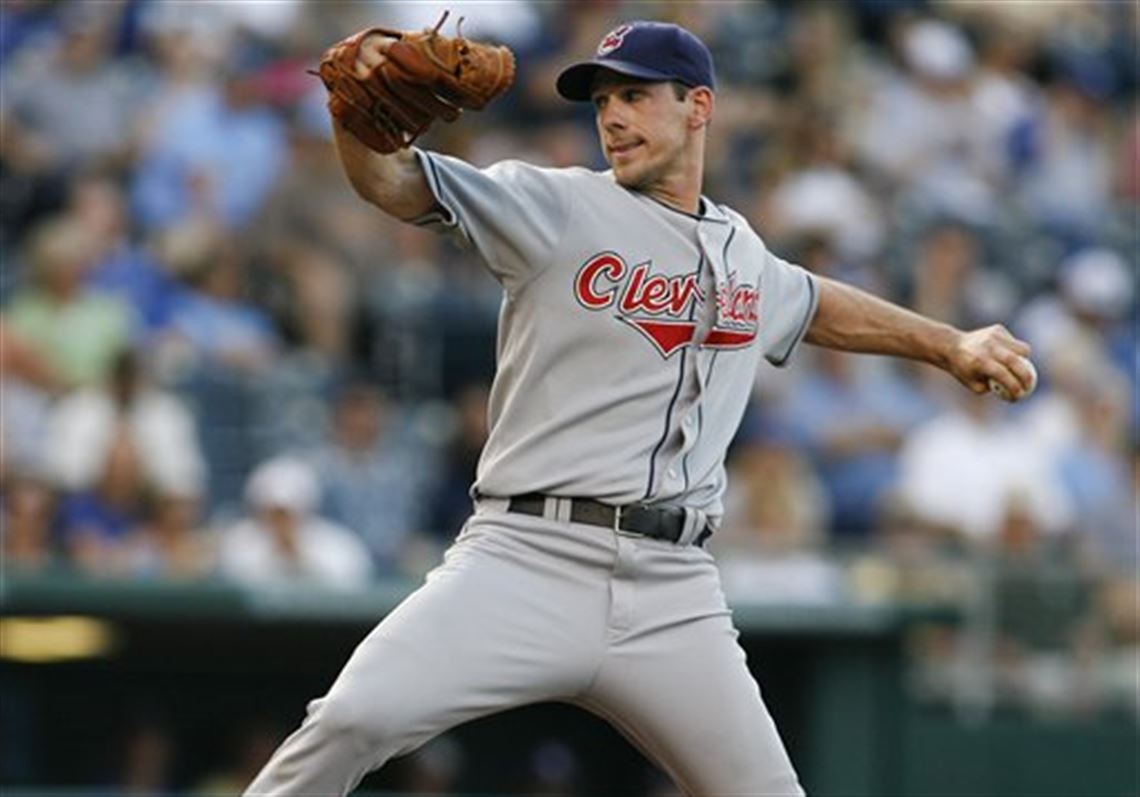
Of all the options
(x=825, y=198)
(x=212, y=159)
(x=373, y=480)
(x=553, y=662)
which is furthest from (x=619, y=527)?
(x=825, y=198)

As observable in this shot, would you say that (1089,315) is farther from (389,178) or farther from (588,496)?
(389,178)

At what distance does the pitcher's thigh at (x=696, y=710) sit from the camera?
509 cm

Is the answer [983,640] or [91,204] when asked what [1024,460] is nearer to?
[983,640]

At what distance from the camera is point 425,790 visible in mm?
10523

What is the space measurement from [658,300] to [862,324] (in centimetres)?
69

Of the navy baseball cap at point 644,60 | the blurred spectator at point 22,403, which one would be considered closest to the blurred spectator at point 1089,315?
Result: the blurred spectator at point 22,403

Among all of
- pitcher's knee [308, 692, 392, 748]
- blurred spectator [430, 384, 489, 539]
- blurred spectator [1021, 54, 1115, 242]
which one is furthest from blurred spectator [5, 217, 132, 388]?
blurred spectator [1021, 54, 1115, 242]

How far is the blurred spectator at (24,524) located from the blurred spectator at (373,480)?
1132 mm

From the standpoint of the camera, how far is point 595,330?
5.11 meters

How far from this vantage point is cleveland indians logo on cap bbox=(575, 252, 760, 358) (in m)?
5.11

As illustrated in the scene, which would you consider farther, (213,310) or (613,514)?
(213,310)

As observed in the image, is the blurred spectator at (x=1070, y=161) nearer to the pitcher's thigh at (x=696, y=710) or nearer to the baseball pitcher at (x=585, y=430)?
the baseball pitcher at (x=585, y=430)

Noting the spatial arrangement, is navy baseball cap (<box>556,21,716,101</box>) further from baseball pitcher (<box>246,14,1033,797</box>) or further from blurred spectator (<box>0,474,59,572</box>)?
blurred spectator (<box>0,474,59,572</box>)

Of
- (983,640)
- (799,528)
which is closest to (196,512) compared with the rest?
(799,528)
